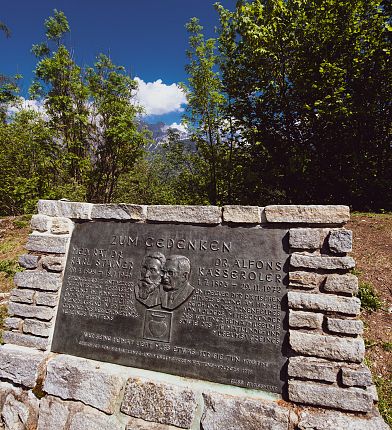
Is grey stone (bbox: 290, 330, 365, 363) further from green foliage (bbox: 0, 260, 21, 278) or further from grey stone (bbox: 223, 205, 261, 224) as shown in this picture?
green foliage (bbox: 0, 260, 21, 278)

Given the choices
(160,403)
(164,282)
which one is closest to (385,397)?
(160,403)

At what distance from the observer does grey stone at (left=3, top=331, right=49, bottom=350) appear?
288 centimetres

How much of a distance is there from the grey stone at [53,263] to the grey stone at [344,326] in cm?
252

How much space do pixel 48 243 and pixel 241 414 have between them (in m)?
2.37

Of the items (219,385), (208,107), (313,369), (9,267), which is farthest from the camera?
(208,107)

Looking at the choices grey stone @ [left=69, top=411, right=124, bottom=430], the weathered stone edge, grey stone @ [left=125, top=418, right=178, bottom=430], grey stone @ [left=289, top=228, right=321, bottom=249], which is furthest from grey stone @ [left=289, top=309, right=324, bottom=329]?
grey stone @ [left=69, top=411, right=124, bottom=430]

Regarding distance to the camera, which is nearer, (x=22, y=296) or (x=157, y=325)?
(x=157, y=325)

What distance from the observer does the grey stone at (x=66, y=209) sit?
3.05 meters

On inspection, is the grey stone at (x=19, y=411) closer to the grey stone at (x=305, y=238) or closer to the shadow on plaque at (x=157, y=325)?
the shadow on plaque at (x=157, y=325)

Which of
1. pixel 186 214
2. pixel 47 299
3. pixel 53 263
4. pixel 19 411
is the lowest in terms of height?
pixel 19 411

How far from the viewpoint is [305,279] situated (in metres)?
2.39

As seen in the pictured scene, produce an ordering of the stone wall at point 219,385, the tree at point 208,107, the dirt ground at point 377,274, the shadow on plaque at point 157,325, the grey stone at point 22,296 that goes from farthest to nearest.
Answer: the tree at point 208,107, the dirt ground at point 377,274, the grey stone at point 22,296, the shadow on plaque at point 157,325, the stone wall at point 219,385

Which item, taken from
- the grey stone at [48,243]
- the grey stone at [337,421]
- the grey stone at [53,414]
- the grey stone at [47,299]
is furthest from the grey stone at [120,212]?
the grey stone at [337,421]

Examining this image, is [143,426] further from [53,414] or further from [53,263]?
[53,263]
